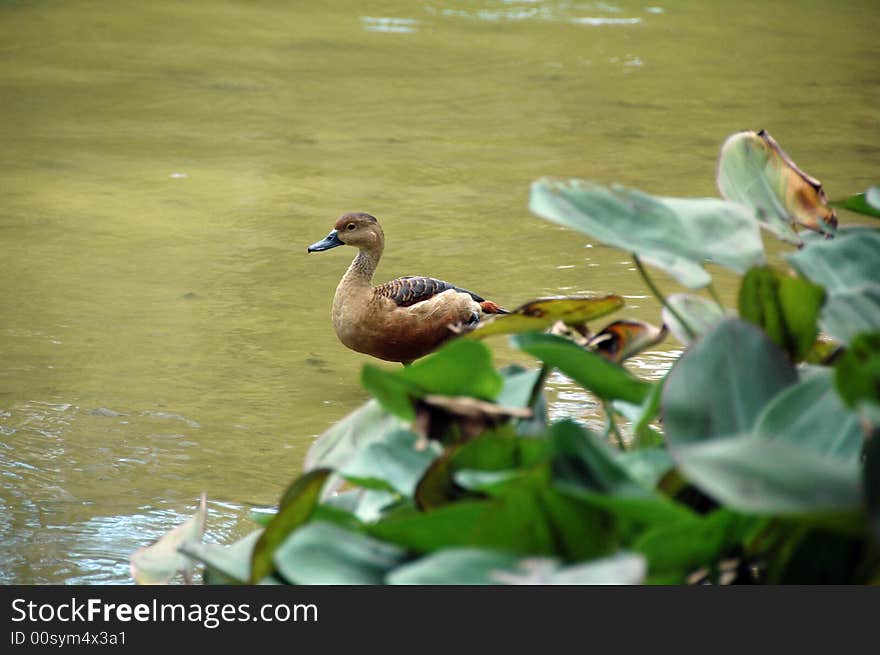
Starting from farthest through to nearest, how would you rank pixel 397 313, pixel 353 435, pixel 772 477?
1. pixel 397 313
2. pixel 353 435
3. pixel 772 477

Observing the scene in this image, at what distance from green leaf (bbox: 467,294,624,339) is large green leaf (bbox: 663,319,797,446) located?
275 mm

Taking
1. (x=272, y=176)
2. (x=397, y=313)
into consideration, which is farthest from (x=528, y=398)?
(x=272, y=176)

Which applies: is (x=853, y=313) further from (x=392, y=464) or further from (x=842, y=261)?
(x=392, y=464)

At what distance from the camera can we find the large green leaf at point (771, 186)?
1329mm

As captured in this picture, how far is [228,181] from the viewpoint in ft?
17.5

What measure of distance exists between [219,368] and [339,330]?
40 centimetres

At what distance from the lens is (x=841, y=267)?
1.09m

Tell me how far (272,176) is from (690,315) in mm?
4420

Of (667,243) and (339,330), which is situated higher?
(667,243)

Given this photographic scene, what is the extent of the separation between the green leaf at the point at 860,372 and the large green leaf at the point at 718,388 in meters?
0.13

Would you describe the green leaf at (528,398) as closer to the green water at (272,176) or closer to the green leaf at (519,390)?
the green leaf at (519,390)

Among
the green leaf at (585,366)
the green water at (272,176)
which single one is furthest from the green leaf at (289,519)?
the green water at (272,176)
